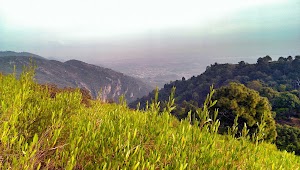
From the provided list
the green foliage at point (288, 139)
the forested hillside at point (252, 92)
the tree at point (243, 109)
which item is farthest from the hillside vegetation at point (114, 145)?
the green foliage at point (288, 139)

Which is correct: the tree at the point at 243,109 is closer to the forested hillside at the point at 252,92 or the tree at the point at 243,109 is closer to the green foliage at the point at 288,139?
the forested hillside at the point at 252,92

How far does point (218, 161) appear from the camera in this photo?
349cm

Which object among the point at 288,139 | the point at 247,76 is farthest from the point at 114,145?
the point at 247,76

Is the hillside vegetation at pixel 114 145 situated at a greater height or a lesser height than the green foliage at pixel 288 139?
greater

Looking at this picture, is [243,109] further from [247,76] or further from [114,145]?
[247,76]

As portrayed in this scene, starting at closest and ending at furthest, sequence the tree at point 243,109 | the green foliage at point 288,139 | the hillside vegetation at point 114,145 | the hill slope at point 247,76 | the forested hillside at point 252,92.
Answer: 1. the hillside vegetation at point 114,145
2. the tree at point 243,109
3. the forested hillside at point 252,92
4. the green foliage at point 288,139
5. the hill slope at point 247,76

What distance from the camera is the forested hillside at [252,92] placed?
37.8 m

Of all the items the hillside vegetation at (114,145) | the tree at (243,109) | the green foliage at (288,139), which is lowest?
the green foliage at (288,139)

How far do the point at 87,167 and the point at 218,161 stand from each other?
180cm

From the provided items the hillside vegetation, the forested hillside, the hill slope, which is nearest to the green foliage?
the forested hillside

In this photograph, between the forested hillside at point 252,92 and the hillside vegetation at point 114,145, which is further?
the forested hillside at point 252,92

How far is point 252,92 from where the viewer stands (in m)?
39.7

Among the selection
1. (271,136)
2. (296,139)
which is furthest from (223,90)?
(296,139)

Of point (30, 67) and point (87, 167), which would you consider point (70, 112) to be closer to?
point (87, 167)
